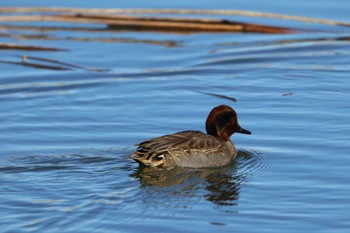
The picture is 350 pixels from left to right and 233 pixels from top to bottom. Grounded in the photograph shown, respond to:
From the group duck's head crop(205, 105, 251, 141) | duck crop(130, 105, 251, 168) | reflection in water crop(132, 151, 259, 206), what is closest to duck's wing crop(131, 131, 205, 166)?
duck crop(130, 105, 251, 168)

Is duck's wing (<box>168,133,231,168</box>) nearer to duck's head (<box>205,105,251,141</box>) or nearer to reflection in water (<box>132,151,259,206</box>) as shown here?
reflection in water (<box>132,151,259,206</box>)

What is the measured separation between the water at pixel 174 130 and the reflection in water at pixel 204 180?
2 centimetres

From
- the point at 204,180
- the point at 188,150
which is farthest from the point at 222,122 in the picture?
the point at 204,180

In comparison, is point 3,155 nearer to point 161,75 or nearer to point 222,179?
point 222,179

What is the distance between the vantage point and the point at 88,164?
39.5 ft

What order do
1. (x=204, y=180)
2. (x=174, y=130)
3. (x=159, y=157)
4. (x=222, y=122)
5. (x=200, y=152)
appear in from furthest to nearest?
(x=174, y=130)
(x=222, y=122)
(x=200, y=152)
(x=159, y=157)
(x=204, y=180)

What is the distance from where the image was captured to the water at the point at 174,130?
10.1m

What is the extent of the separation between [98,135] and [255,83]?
3989mm

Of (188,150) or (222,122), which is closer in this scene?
(188,150)

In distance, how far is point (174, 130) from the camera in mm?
13898

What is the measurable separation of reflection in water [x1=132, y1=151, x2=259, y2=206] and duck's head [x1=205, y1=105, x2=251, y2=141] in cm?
40

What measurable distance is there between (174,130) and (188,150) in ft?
5.44

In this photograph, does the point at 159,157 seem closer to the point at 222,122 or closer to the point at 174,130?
the point at 222,122

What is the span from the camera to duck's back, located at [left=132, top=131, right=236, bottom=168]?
1202cm
